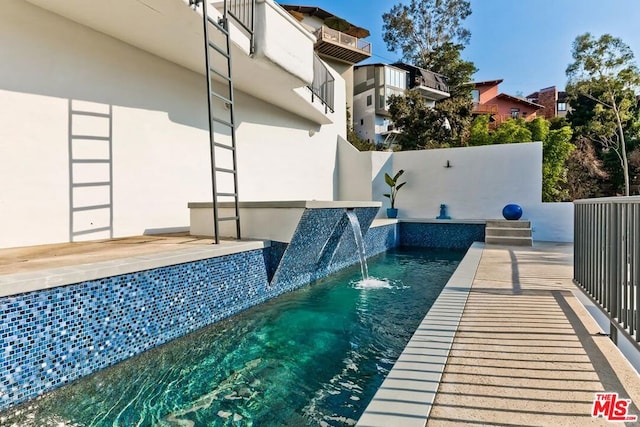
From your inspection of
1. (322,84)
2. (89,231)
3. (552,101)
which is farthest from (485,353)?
(552,101)

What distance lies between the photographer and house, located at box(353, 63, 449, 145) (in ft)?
95.9

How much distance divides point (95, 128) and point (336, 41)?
982 inches

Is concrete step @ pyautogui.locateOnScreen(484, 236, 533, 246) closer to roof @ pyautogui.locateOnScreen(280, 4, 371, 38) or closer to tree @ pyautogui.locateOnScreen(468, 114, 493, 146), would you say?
tree @ pyautogui.locateOnScreen(468, 114, 493, 146)

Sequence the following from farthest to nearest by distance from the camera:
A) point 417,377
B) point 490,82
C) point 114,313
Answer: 1. point 490,82
2. point 114,313
3. point 417,377

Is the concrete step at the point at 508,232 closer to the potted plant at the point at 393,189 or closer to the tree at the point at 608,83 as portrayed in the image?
the potted plant at the point at 393,189

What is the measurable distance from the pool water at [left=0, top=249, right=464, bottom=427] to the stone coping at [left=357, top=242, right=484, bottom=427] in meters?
0.44

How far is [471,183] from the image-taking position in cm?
1235

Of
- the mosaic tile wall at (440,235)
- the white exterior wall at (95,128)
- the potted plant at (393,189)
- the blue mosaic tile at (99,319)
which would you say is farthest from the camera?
the potted plant at (393,189)

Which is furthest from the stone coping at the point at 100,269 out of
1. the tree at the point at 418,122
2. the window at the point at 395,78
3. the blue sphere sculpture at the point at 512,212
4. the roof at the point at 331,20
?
the roof at the point at 331,20

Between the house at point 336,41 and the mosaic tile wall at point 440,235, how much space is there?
1797 cm

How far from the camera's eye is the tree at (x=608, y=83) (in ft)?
67.5

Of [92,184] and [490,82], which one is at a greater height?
[490,82]

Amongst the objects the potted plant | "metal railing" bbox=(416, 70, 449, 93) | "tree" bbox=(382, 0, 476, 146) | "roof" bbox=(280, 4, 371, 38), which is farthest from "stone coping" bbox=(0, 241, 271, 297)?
"tree" bbox=(382, 0, 476, 146)

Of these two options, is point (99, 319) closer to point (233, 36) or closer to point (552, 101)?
point (233, 36)
